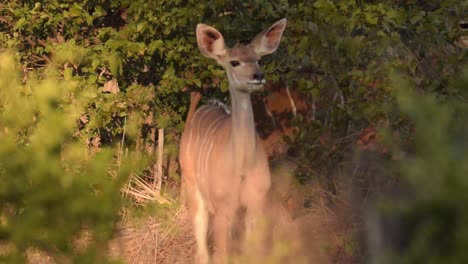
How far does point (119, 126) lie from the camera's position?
732 centimetres

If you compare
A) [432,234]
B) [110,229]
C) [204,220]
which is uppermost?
[432,234]

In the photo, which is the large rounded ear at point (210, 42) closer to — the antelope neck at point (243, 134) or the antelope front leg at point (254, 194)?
the antelope neck at point (243, 134)

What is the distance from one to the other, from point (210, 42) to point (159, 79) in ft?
5.33

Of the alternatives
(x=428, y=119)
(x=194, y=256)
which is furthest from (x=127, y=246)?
(x=428, y=119)

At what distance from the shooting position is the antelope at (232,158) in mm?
5406

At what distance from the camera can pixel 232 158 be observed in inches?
216

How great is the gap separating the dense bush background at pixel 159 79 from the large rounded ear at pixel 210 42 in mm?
483

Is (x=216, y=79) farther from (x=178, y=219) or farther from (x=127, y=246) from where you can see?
(x=127, y=246)

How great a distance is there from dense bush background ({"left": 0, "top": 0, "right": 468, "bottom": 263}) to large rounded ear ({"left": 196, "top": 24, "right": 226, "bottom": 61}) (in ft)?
1.59

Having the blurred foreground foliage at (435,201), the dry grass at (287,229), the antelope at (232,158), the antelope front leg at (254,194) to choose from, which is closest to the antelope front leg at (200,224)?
the antelope at (232,158)

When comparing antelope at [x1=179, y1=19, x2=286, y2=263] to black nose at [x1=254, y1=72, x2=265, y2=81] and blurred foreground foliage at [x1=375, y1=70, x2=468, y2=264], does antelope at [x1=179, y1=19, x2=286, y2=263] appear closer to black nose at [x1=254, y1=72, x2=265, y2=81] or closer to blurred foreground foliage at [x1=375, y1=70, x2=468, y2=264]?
black nose at [x1=254, y1=72, x2=265, y2=81]

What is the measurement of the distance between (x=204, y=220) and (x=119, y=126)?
1.56m

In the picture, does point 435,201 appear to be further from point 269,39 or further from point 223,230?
point 269,39

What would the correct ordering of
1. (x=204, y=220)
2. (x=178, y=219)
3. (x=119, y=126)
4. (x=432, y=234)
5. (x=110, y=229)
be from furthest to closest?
(x=119, y=126)
(x=178, y=219)
(x=204, y=220)
(x=110, y=229)
(x=432, y=234)
